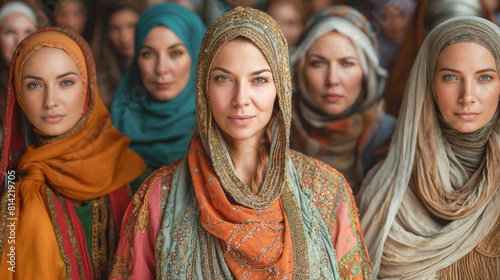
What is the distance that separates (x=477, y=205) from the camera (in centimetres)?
225

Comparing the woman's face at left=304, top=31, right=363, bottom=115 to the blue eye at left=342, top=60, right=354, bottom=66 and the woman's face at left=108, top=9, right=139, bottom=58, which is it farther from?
the woman's face at left=108, top=9, right=139, bottom=58

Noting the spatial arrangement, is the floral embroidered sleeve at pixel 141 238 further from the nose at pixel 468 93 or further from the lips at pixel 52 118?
the nose at pixel 468 93

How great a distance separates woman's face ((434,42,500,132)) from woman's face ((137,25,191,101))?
1.45 metres

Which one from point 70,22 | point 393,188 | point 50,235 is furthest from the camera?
point 70,22

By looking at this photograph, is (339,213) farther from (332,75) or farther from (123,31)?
(123,31)

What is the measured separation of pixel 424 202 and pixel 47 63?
1.72 m

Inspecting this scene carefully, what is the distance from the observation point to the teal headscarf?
10.1 feet

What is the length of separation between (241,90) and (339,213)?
633mm

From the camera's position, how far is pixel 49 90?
2295 millimetres

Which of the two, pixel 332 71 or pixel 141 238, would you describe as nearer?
pixel 141 238

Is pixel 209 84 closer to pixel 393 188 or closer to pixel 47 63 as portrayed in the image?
pixel 47 63

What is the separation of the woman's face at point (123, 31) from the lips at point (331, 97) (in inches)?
50.5

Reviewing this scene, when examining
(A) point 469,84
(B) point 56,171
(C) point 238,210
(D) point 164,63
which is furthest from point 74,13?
(A) point 469,84

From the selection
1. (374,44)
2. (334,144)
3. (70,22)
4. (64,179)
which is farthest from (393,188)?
(70,22)
